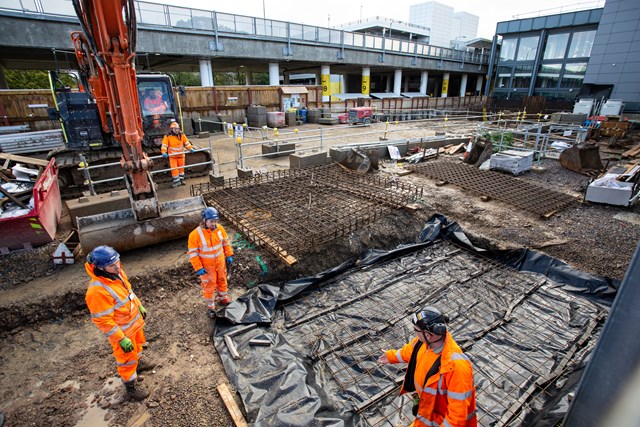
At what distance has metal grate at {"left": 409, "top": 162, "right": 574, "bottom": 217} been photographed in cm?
991

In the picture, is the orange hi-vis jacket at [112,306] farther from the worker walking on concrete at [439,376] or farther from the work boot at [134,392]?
the worker walking on concrete at [439,376]

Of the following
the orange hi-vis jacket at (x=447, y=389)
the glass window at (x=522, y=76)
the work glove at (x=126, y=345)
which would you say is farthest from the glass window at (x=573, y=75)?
the work glove at (x=126, y=345)

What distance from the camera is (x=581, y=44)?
33.5 m

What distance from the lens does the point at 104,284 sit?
3.67m

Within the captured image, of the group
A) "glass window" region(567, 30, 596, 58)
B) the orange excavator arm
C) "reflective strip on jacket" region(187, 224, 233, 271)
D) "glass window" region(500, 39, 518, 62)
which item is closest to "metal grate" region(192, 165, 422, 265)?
"reflective strip on jacket" region(187, 224, 233, 271)

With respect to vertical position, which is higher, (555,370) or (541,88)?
(541,88)

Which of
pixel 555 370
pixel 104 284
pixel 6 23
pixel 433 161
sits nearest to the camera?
pixel 104 284

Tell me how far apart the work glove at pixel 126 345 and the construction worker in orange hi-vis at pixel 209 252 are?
1409 mm

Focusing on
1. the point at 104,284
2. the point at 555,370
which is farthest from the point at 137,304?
the point at 555,370

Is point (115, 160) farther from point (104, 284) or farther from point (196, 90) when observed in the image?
point (196, 90)

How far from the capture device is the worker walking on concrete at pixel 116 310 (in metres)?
3.60

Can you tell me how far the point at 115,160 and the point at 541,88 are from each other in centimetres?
4353

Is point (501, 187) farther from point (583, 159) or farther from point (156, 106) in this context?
point (156, 106)

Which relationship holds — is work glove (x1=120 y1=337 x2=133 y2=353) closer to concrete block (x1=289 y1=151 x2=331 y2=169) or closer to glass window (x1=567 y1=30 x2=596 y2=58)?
concrete block (x1=289 y1=151 x2=331 y2=169)
